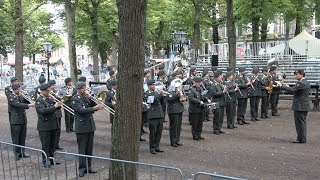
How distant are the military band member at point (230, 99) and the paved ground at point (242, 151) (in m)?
0.45

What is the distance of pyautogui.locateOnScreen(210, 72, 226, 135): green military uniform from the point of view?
13932 millimetres

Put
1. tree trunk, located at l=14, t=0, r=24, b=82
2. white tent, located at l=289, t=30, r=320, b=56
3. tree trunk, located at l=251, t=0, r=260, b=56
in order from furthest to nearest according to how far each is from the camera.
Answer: white tent, located at l=289, t=30, r=320, b=56 → tree trunk, located at l=251, t=0, r=260, b=56 → tree trunk, located at l=14, t=0, r=24, b=82

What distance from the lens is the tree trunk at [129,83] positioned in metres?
6.34

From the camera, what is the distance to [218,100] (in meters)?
14.2

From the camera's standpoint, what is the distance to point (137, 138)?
670 centimetres

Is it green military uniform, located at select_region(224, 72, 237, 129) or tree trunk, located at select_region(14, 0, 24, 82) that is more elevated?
tree trunk, located at select_region(14, 0, 24, 82)

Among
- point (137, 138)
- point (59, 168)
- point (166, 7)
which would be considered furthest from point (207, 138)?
point (166, 7)

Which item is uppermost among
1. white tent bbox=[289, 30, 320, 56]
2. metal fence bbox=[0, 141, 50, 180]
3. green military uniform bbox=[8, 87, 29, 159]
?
white tent bbox=[289, 30, 320, 56]

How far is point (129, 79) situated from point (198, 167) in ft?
12.4

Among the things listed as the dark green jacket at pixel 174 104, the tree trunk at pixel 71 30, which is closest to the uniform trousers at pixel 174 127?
the dark green jacket at pixel 174 104

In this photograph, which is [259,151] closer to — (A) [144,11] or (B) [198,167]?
(B) [198,167]

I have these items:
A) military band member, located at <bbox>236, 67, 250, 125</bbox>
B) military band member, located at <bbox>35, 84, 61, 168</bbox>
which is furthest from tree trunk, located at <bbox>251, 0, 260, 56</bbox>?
military band member, located at <bbox>35, 84, 61, 168</bbox>

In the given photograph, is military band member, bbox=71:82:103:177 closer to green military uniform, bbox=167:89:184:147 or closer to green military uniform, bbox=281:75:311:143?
green military uniform, bbox=167:89:184:147

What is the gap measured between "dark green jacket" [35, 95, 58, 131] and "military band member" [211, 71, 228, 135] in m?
5.47
